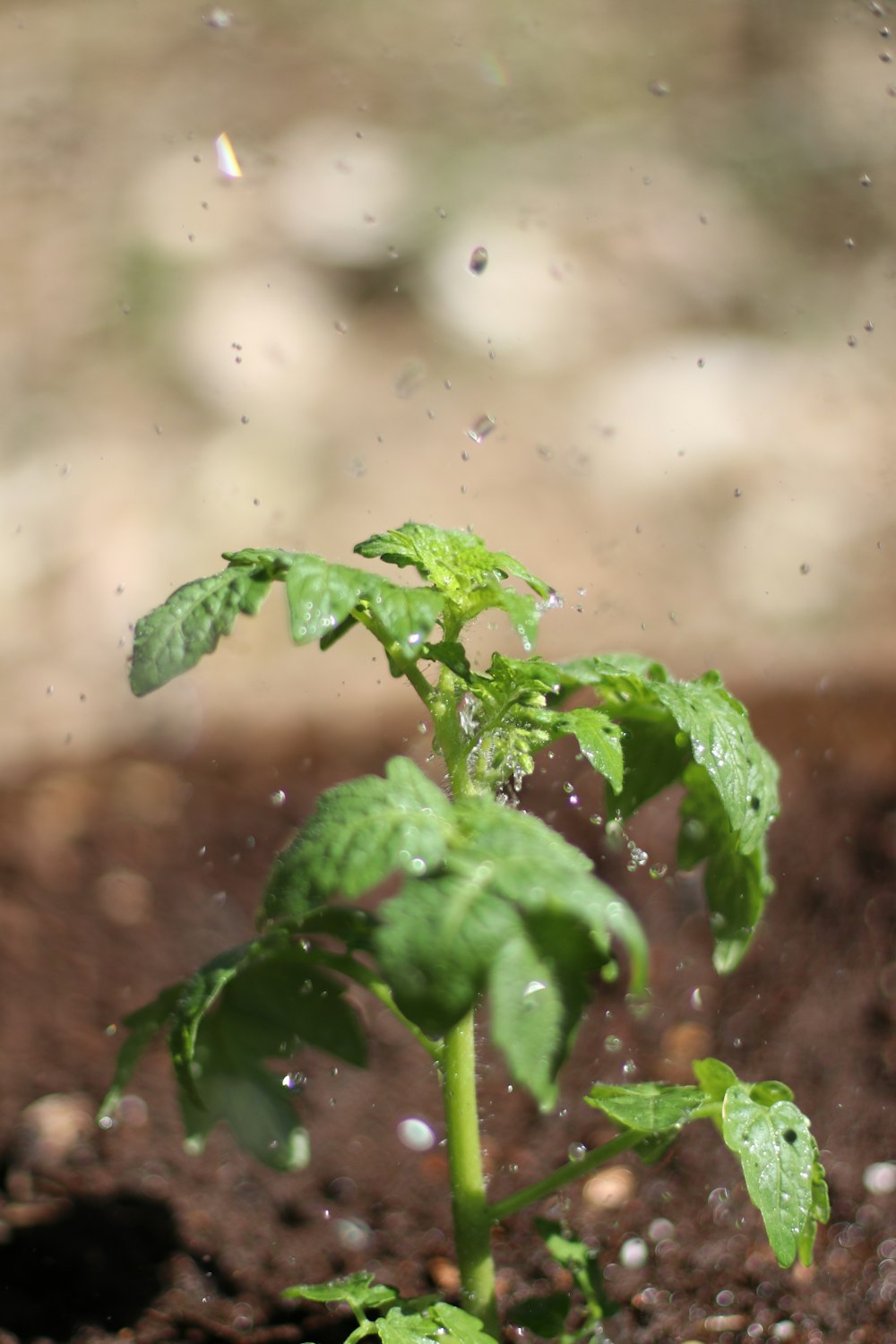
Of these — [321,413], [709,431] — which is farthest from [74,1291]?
[709,431]

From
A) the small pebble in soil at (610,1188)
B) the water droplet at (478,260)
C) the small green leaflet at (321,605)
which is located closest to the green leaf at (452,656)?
the small green leaflet at (321,605)

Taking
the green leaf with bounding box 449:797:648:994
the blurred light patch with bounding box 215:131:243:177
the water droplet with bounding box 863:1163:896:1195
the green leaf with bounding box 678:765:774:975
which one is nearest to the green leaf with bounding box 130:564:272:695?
the green leaf with bounding box 449:797:648:994

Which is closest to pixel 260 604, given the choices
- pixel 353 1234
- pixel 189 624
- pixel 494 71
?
pixel 189 624

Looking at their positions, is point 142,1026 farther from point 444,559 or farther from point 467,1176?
point 444,559

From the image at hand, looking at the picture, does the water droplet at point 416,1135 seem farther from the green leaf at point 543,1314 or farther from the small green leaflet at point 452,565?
the small green leaflet at point 452,565

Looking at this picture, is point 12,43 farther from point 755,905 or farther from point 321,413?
point 755,905

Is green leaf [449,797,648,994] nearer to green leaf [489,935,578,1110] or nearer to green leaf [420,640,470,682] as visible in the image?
green leaf [489,935,578,1110]
